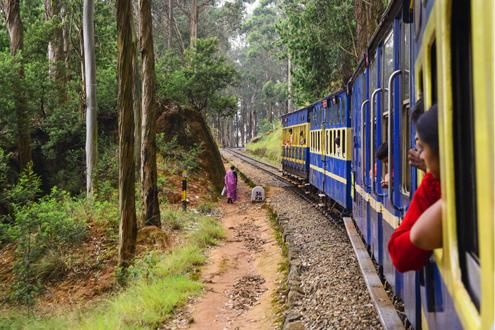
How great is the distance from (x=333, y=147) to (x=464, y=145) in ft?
38.3

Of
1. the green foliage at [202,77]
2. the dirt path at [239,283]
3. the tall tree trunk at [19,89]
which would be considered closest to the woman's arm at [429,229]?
the dirt path at [239,283]

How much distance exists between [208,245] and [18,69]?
9134 mm

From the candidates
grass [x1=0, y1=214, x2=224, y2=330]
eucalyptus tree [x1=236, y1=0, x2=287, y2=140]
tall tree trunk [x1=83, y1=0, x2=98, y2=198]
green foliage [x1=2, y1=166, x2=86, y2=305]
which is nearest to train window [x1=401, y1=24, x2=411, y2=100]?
grass [x1=0, y1=214, x2=224, y2=330]

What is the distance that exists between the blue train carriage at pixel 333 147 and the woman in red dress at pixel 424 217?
9.20m

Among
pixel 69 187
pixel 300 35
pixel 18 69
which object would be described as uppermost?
pixel 300 35

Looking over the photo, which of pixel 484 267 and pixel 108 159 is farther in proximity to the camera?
pixel 108 159

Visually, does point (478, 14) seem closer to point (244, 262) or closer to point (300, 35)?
point (244, 262)

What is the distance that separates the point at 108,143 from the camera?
22.1 metres

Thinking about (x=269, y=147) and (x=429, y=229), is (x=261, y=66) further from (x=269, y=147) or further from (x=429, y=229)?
(x=429, y=229)

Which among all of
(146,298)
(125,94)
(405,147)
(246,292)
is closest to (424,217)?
(405,147)

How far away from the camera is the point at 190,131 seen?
80.5 ft

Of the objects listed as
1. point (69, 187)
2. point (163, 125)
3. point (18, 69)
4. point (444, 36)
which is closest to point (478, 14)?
point (444, 36)

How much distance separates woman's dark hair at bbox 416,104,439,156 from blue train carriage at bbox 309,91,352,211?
933 centimetres

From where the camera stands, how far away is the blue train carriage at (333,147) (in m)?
11.6
